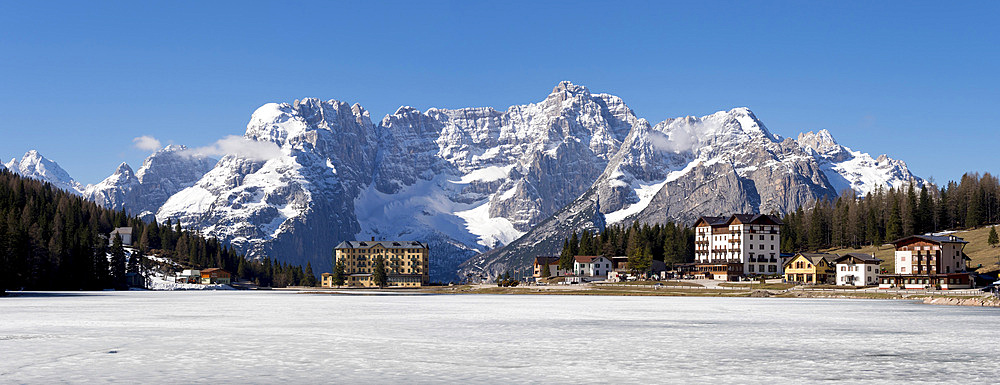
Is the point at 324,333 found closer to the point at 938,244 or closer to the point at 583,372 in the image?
the point at 583,372

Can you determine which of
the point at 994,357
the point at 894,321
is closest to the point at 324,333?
the point at 994,357

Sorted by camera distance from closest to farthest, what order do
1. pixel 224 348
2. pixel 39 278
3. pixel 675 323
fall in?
pixel 224 348 < pixel 675 323 < pixel 39 278

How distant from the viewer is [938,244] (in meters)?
164

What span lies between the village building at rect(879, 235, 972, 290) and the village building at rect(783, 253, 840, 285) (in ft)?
46.7

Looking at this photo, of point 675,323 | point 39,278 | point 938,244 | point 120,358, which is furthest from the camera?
point 39,278

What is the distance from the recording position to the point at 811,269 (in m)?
186

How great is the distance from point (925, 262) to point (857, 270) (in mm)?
13798

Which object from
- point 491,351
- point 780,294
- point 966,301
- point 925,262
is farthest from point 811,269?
point 491,351

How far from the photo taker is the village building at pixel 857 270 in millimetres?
174750

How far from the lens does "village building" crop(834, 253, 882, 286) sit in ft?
573

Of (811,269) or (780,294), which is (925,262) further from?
(780,294)

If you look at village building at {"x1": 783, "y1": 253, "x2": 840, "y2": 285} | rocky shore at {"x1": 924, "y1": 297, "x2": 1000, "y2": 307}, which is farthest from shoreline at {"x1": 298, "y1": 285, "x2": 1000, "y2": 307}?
village building at {"x1": 783, "y1": 253, "x2": 840, "y2": 285}

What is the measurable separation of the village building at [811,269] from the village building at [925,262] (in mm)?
14219

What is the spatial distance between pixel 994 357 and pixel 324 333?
3580 centimetres
